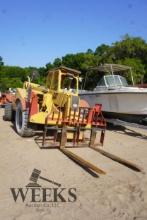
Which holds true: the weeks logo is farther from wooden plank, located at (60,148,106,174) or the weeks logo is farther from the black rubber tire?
the black rubber tire

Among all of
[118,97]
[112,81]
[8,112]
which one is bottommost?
[8,112]

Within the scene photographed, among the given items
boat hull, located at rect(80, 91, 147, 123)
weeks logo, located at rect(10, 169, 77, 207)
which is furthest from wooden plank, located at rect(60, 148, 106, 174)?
boat hull, located at rect(80, 91, 147, 123)

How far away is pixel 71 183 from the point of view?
209 inches

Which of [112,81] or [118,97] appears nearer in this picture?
[118,97]

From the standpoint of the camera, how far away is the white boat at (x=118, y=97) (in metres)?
11.6

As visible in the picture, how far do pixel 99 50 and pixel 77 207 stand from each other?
126ft

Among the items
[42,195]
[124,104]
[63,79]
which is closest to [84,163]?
[42,195]

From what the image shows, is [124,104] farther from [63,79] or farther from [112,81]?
[63,79]

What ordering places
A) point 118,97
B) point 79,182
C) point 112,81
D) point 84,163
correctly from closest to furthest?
point 79,182 → point 84,163 → point 118,97 → point 112,81

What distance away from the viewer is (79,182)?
5.38m

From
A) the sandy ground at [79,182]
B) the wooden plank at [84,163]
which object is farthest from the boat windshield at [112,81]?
the wooden plank at [84,163]

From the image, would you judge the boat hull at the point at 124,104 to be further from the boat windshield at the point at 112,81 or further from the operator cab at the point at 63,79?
the operator cab at the point at 63,79

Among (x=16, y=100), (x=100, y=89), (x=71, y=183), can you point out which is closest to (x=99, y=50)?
(x=100, y=89)

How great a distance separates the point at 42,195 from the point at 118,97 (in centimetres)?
803
